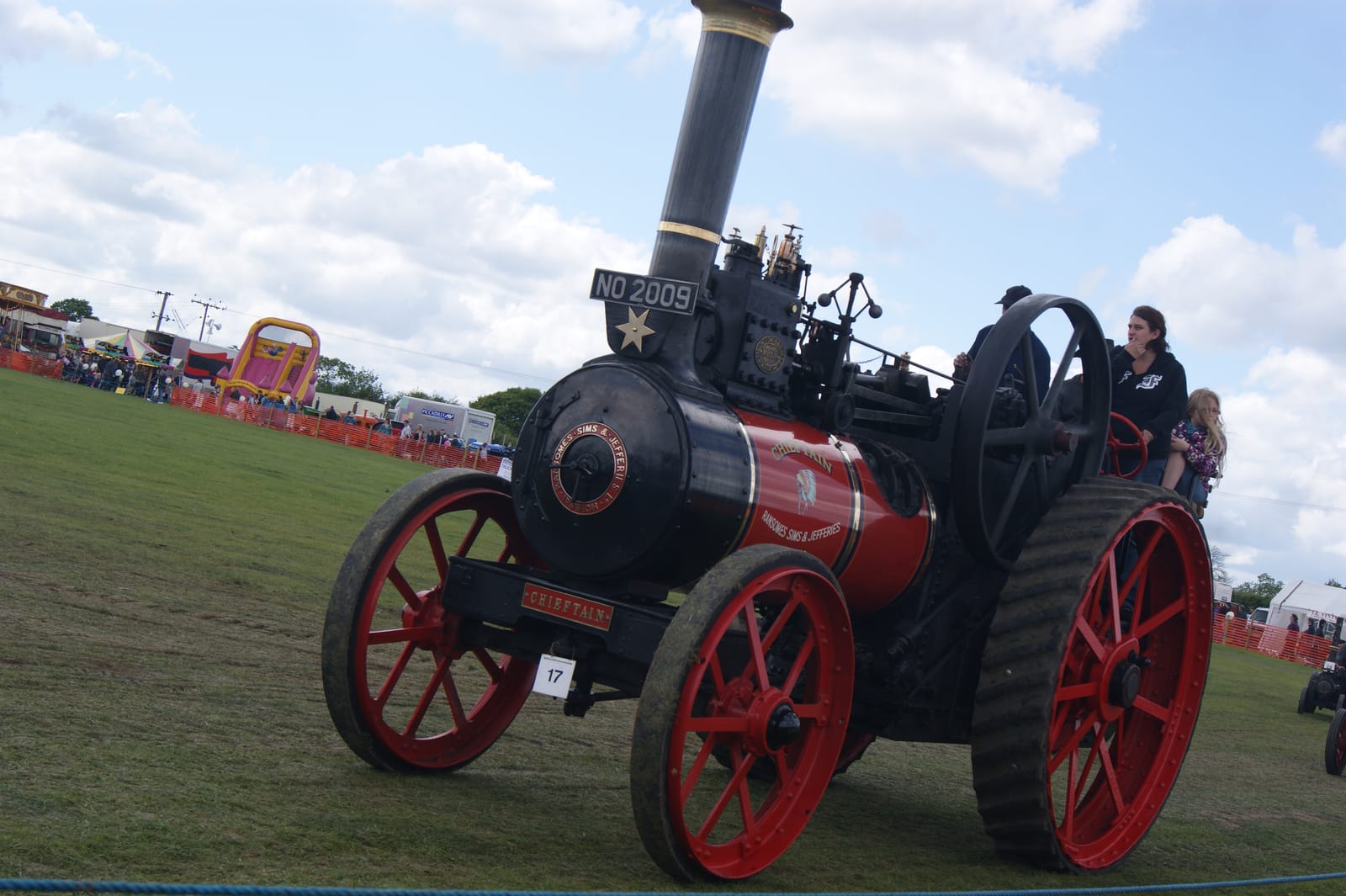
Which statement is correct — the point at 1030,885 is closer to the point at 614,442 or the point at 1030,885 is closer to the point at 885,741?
the point at 614,442

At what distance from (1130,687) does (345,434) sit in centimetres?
3955

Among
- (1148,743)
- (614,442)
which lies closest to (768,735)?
(614,442)

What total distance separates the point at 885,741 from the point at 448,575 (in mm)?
4432

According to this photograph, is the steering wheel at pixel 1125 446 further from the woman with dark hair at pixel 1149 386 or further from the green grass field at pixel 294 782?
the green grass field at pixel 294 782

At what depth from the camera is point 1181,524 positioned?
558 centimetres

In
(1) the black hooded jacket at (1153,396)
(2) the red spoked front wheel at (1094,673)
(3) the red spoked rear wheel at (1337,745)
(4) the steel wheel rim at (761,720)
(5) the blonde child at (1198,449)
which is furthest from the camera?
(3) the red spoked rear wheel at (1337,745)

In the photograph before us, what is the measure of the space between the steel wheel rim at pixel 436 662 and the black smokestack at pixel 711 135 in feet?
3.22

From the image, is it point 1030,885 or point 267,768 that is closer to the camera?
point 267,768

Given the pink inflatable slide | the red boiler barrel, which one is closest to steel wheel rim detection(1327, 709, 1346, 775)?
the red boiler barrel

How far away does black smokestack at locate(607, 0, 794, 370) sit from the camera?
4.91 meters

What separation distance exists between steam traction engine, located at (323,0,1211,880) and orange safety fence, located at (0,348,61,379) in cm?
4581

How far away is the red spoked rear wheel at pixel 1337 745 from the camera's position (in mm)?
10078

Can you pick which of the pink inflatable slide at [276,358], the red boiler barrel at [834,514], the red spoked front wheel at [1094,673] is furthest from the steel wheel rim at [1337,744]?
the pink inflatable slide at [276,358]

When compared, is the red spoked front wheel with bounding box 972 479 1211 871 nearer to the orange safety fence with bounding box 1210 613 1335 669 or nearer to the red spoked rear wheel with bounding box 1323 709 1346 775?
the red spoked rear wheel with bounding box 1323 709 1346 775
